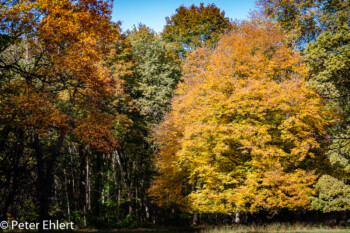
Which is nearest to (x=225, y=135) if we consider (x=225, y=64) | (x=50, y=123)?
(x=225, y=64)

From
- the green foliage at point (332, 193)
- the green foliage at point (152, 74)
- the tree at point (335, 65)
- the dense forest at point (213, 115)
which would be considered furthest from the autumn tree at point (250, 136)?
the green foliage at point (152, 74)

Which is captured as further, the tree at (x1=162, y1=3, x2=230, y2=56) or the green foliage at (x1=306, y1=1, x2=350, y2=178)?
the tree at (x1=162, y1=3, x2=230, y2=56)

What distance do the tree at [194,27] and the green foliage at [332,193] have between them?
1725cm

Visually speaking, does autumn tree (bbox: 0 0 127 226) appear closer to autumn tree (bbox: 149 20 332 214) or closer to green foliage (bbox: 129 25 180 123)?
autumn tree (bbox: 149 20 332 214)

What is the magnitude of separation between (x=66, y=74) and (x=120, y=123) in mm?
7667

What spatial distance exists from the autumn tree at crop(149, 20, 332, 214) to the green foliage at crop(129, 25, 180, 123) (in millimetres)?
6055

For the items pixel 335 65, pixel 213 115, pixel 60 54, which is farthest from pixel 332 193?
pixel 60 54

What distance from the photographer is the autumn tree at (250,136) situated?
37.9 feet

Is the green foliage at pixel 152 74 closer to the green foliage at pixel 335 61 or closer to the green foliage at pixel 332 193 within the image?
the green foliage at pixel 335 61

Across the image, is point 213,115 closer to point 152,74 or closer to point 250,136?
point 250,136

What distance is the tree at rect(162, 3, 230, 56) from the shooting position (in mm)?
27002

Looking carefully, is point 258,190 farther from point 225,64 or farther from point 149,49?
point 149,49

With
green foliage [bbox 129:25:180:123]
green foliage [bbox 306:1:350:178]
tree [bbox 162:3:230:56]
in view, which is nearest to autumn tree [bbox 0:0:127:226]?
green foliage [bbox 129:25:180:123]

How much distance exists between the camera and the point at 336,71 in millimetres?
10953
